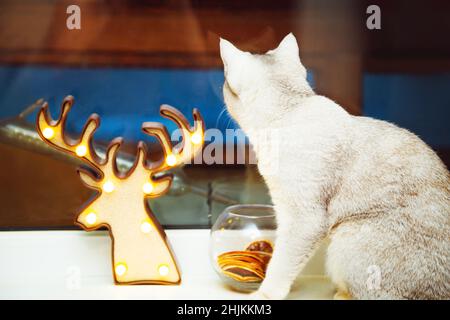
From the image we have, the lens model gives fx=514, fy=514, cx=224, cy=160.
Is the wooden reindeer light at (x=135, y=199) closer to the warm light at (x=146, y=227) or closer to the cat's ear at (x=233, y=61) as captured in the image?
the warm light at (x=146, y=227)

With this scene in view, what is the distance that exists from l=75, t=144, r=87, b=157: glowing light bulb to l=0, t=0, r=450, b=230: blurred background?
0.15 m

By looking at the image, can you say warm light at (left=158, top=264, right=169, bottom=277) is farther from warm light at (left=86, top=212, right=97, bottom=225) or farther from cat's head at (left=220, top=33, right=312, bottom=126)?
cat's head at (left=220, top=33, right=312, bottom=126)

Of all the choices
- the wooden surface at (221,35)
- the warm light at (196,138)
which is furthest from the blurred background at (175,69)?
the warm light at (196,138)

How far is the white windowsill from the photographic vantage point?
110 centimetres

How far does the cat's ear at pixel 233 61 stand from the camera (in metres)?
1.02

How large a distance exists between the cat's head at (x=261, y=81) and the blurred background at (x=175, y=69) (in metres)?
0.13

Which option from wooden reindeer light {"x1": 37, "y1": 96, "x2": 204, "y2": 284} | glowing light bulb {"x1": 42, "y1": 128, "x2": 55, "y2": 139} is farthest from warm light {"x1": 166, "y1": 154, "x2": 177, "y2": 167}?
glowing light bulb {"x1": 42, "y1": 128, "x2": 55, "y2": 139}

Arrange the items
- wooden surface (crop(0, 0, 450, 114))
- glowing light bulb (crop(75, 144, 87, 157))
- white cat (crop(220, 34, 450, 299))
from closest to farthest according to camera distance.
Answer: white cat (crop(220, 34, 450, 299)) → glowing light bulb (crop(75, 144, 87, 157)) → wooden surface (crop(0, 0, 450, 114))

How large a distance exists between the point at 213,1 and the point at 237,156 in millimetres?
356

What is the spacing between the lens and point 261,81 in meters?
1.01

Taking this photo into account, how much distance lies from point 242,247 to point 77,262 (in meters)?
A: 0.39

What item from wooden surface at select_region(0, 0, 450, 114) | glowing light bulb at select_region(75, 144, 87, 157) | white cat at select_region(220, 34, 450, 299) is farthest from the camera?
wooden surface at select_region(0, 0, 450, 114)
